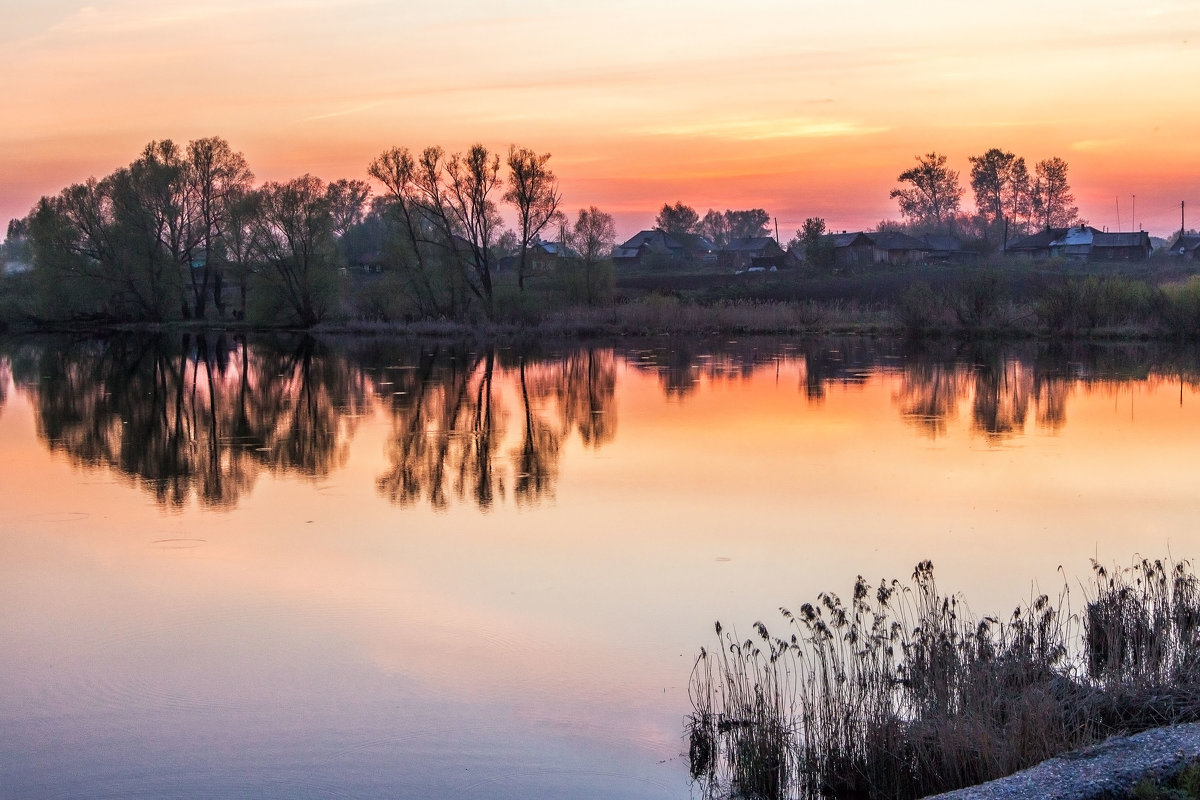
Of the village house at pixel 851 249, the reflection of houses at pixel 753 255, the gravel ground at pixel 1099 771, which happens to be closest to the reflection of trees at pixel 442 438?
the gravel ground at pixel 1099 771

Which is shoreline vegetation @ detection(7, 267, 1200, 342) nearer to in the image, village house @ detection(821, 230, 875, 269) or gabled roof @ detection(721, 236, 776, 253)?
village house @ detection(821, 230, 875, 269)

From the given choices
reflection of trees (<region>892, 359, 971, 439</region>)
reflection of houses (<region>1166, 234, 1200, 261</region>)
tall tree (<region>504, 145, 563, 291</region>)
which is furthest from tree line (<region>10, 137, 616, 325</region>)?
reflection of houses (<region>1166, 234, 1200, 261</region>)

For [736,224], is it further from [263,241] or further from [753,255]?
[263,241]

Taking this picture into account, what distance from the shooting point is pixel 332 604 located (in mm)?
10117

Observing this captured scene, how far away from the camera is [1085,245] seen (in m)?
89.1

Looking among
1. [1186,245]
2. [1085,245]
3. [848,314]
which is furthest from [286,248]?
[1186,245]

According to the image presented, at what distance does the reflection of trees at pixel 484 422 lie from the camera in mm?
15531

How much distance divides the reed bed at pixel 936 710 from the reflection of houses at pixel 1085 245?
8379 cm

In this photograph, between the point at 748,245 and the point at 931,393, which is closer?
the point at 931,393

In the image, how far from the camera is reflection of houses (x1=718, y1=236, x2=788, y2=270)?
92.6 metres

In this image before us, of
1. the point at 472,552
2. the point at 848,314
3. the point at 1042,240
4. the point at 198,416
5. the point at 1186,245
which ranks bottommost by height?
the point at 472,552

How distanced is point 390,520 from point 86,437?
10237 millimetres

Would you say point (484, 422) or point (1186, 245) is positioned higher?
point (1186, 245)

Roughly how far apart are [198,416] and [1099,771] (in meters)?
21.4
